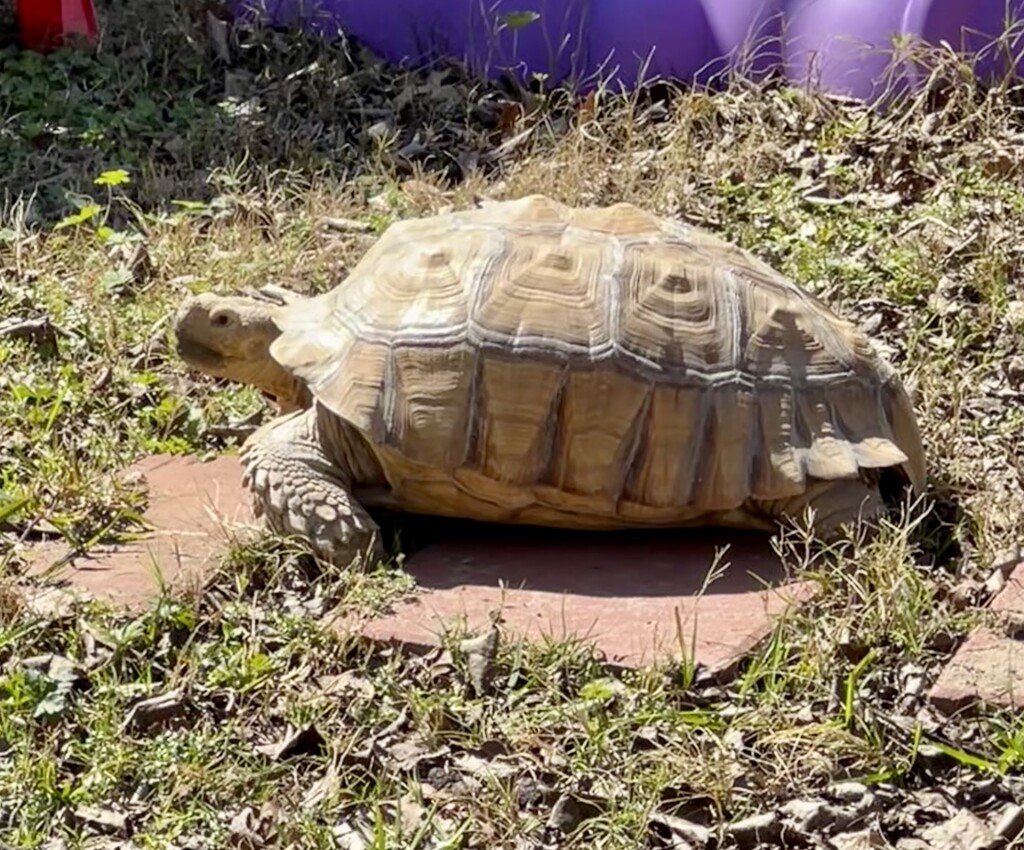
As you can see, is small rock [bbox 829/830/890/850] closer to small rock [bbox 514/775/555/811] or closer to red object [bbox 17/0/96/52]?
small rock [bbox 514/775/555/811]

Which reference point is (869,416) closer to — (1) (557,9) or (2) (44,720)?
(2) (44,720)

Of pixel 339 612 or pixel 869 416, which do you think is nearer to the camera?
pixel 339 612

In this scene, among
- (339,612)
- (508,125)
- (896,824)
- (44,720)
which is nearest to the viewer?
(896,824)

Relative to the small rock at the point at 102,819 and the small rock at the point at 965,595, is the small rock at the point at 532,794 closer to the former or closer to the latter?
the small rock at the point at 102,819

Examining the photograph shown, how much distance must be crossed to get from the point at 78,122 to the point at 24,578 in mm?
3748

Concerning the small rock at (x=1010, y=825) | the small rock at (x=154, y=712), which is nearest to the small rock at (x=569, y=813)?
the small rock at (x=1010, y=825)

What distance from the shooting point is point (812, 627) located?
3859 millimetres

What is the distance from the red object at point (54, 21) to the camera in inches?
325

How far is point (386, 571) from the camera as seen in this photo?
13.8ft

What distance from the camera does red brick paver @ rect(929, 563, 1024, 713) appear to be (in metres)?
3.68

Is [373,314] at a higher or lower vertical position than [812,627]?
higher

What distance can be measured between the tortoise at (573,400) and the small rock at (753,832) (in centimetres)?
110

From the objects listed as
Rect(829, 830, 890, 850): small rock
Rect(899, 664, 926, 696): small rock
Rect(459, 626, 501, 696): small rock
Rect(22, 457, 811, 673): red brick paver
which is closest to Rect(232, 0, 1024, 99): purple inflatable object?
Rect(22, 457, 811, 673): red brick paver

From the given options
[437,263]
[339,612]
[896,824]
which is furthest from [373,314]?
[896,824]
